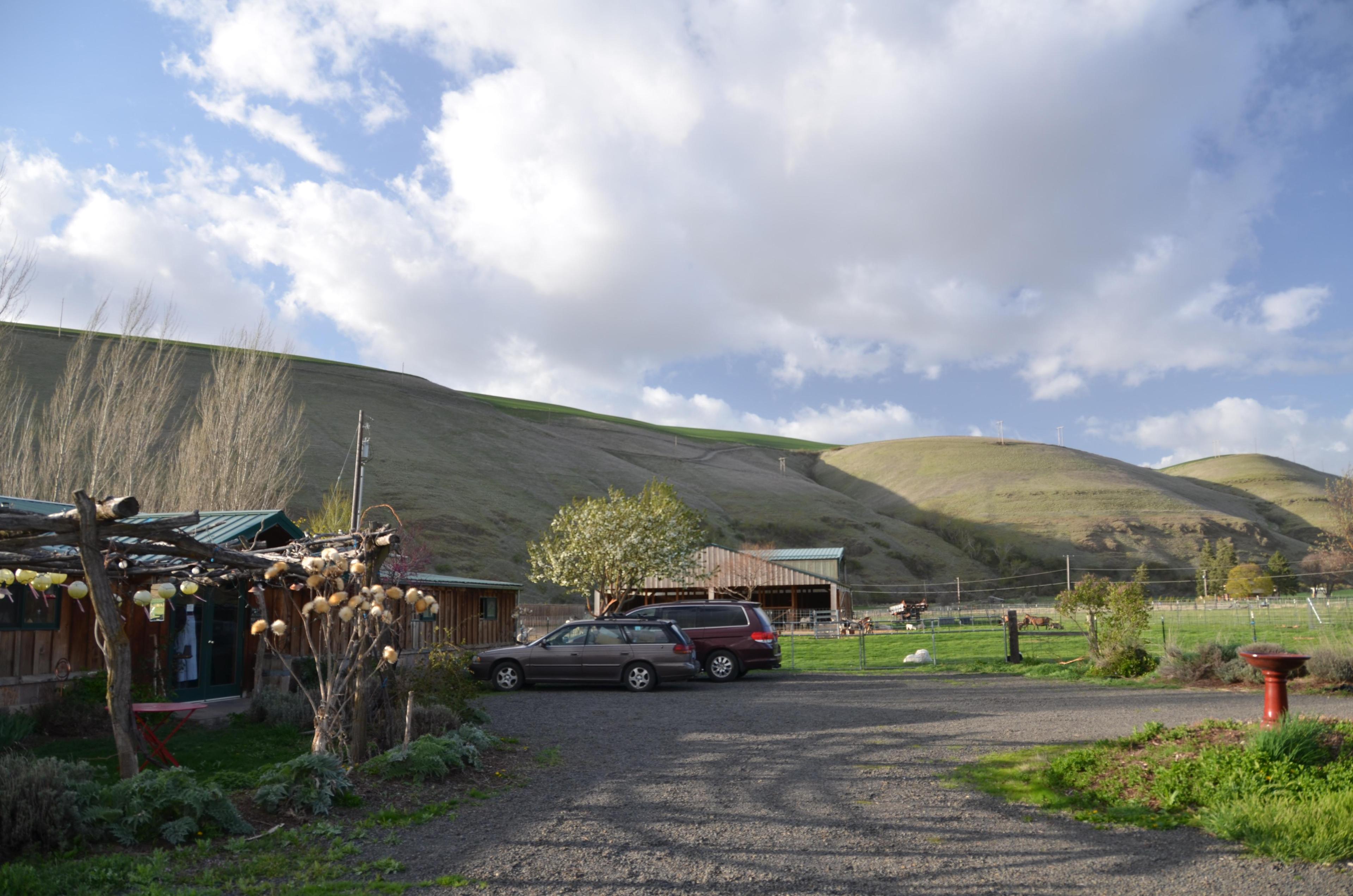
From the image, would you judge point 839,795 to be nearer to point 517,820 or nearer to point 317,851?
point 517,820

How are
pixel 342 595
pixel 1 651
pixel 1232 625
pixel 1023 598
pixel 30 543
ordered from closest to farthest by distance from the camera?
pixel 30 543, pixel 342 595, pixel 1 651, pixel 1232 625, pixel 1023 598

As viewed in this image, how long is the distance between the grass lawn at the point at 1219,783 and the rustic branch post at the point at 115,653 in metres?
7.11

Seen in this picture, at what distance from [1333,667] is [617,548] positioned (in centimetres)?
2195

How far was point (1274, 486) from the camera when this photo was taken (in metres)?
140

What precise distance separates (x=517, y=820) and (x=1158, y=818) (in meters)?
4.85

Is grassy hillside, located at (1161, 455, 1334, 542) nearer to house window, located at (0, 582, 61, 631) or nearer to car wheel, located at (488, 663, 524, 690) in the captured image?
car wheel, located at (488, 663, 524, 690)

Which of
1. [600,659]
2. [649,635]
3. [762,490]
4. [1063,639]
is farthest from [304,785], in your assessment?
[762,490]

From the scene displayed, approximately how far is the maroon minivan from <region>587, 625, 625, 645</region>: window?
227 cm

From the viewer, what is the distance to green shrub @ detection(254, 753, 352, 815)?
23.1 feet

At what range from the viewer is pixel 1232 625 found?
35.2 m

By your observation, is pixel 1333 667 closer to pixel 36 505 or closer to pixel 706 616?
pixel 706 616

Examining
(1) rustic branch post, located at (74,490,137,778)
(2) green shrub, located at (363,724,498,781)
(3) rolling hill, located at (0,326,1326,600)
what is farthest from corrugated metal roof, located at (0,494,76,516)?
(3) rolling hill, located at (0,326,1326,600)

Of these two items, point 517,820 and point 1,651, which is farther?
point 1,651

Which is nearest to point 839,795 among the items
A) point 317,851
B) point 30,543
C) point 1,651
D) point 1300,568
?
point 317,851
